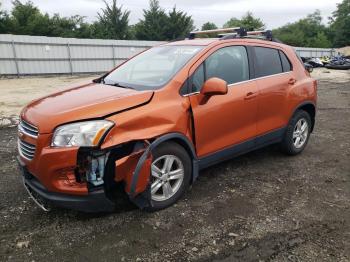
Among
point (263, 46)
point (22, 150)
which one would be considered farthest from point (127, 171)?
point (263, 46)

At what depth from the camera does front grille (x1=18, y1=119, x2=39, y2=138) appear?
3391 millimetres

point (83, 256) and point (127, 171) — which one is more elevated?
point (127, 171)

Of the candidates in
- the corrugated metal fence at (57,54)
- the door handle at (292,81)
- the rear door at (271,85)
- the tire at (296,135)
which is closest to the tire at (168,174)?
the rear door at (271,85)

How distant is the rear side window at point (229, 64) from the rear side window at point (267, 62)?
0.80 ft

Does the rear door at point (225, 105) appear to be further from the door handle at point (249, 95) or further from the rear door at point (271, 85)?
the rear door at point (271, 85)

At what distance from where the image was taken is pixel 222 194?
14.2ft

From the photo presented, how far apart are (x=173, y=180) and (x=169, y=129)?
599 millimetres

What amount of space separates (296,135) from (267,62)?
1307mm

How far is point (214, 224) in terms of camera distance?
3631 mm

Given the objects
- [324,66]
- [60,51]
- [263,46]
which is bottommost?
[324,66]

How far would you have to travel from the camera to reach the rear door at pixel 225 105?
4.11m

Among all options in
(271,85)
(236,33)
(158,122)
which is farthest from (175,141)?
(236,33)

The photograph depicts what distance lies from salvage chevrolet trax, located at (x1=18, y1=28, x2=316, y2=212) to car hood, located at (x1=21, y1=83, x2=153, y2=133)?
0.04 ft

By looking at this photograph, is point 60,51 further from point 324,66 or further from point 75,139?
point 324,66
